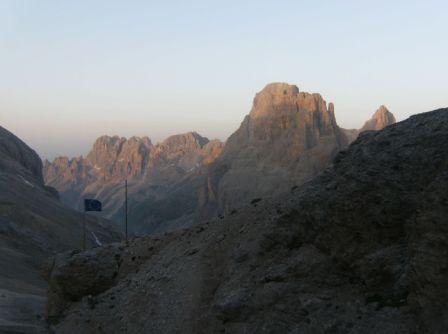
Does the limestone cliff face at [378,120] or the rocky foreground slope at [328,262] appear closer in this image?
the rocky foreground slope at [328,262]

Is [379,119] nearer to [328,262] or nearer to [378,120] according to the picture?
[378,120]

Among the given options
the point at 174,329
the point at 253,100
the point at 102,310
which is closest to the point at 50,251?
the point at 102,310

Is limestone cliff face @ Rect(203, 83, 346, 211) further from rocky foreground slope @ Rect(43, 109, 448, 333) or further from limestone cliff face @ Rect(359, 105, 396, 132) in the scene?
rocky foreground slope @ Rect(43, 109, 448, 333)

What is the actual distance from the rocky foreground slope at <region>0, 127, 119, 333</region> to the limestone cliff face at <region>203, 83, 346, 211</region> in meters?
29.0

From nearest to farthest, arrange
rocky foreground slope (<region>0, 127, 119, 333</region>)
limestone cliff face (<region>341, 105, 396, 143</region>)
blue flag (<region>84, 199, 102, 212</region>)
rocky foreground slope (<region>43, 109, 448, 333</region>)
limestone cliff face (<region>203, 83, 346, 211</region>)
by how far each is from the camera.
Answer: rocky foreground slope (<region>43, 109, 448, 333</region>)
rocky foreground slope (<region>0, 127, 119, 333</region>)
blue flag (<region>84, 199, 102, 212</region>)
limestone cliff face (<region>203, 83, 346, 211</region>)
limestone cliff face (<region>341, 105, 396, 143</region>)

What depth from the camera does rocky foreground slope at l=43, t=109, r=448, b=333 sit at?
14.4 metres

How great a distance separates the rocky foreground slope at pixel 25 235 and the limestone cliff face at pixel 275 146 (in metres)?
29.0

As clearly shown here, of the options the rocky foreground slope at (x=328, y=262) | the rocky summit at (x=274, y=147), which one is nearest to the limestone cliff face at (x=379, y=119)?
the rocky summit at (x=274, y=147)

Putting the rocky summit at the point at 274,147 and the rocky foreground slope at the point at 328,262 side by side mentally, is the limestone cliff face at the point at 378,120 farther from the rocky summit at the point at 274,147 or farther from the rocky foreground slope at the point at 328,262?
the rocky foreground slope at the point at 328,262

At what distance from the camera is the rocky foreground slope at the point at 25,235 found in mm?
29516

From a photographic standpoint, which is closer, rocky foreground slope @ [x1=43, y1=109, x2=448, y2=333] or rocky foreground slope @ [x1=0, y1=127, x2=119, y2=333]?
rocky foreground slope @ [x1=43, y1=109, x2=448, y2=333]

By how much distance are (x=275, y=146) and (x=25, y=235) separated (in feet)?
210

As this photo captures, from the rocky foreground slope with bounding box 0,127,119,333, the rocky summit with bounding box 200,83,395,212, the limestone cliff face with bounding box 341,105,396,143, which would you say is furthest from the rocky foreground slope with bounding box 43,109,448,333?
the limestone cliff face with bounding box 341,105,396,143

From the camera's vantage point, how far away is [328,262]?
17297 millimetres
